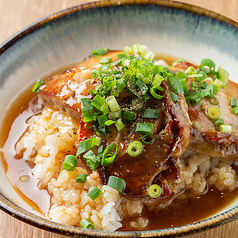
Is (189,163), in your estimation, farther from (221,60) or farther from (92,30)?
(92,30)

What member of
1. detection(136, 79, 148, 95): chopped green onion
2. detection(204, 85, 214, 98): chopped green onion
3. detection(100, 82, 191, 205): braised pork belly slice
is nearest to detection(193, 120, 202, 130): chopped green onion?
detection(100, 82, 191, 205): braised pork belly slice

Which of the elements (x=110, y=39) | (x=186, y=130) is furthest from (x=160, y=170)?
(x=110, y=39)

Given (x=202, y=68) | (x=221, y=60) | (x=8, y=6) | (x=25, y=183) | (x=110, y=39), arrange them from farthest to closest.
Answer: (x=8, y=6) → (x=110, y=39) → (x=221, y=60) → (x=202, y=68) → (x=25, y=183)

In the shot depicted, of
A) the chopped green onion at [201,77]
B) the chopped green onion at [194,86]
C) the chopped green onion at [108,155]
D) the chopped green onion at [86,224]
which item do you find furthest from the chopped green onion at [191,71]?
the chopped green onion at [86,224]

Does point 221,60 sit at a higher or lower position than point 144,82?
higher

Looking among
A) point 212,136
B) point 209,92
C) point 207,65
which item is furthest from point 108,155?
point 207,65

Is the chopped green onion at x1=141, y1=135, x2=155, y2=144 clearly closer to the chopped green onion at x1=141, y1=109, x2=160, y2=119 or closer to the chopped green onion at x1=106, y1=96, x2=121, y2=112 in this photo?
the chopped green onion at x1=141, y1=109, x2=160, y2=119

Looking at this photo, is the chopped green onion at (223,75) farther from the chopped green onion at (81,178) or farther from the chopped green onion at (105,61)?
the chopped green onion at (81,178)
